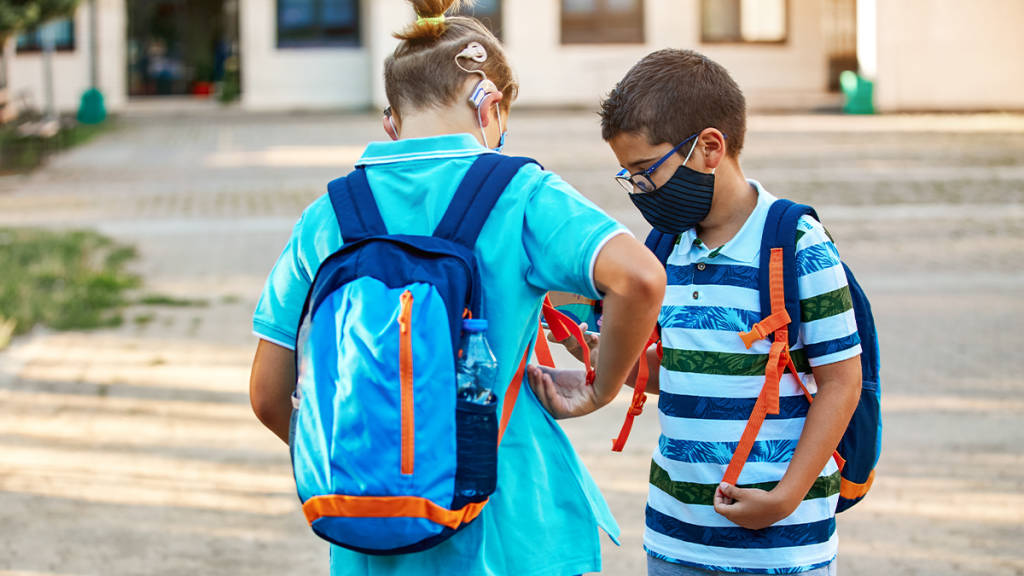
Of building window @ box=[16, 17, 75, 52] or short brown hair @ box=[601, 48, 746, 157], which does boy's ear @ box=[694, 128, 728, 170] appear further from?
building window @ box=[16, 17, 75, 52]

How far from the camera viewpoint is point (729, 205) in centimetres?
207

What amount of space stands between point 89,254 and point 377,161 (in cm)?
890

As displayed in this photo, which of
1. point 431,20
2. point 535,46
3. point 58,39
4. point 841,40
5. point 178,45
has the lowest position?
point 431,20

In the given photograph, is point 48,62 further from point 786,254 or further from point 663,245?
point 786,254

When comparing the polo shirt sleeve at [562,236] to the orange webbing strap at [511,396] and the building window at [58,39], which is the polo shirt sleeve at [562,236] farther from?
the building window at [58,39]

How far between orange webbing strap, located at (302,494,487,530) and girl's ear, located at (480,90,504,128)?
0.67 metres

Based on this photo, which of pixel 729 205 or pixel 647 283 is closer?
pixel 647 283

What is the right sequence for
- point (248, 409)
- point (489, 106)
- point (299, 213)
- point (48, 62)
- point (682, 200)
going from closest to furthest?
point (489, 106), point (682, 200), point (248, 409), point (299, 213), point (48, 62)

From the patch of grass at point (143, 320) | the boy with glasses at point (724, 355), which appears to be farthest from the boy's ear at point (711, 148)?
the patch of grass at point (143, 320)

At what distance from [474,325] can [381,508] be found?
1.05 feet

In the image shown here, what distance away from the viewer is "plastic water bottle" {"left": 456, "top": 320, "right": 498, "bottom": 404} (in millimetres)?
1550

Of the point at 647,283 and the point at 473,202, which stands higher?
the point at 473,202

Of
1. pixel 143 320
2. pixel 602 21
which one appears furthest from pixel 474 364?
pixel 602 21

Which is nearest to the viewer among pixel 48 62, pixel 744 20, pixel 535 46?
pixel 48 62
